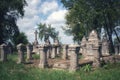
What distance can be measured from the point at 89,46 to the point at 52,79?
1053 cm

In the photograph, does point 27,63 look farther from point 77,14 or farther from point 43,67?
point 77,14

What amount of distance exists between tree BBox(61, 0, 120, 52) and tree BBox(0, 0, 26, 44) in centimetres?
830

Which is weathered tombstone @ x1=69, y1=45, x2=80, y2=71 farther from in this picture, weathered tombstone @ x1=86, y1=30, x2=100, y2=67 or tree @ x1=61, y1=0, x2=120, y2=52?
tree @ x1=61, y1=0, x2=120, y2=52

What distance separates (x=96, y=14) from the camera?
4244 centimetres

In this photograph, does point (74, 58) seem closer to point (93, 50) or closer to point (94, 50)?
point (94, 50)

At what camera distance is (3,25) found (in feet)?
147

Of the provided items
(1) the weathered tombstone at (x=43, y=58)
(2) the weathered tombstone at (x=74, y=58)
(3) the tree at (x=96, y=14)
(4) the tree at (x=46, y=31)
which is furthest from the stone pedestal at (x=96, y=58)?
(4) the tree at (x=46, y=31)

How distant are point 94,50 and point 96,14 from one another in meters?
21.1

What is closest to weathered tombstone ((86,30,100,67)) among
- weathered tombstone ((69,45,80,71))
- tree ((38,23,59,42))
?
weathered tombstone ((69,45,80,71))

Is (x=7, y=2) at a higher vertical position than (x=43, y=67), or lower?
higher

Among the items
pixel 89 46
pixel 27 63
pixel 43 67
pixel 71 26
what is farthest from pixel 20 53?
pixel 71 26

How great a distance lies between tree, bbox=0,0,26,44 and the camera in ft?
144

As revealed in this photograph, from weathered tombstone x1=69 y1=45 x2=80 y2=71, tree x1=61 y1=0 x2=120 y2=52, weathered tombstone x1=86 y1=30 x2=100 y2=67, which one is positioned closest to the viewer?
weathered tombstone x1=69 y1=45 x2=80 y2=71

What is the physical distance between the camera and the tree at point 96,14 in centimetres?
4269
